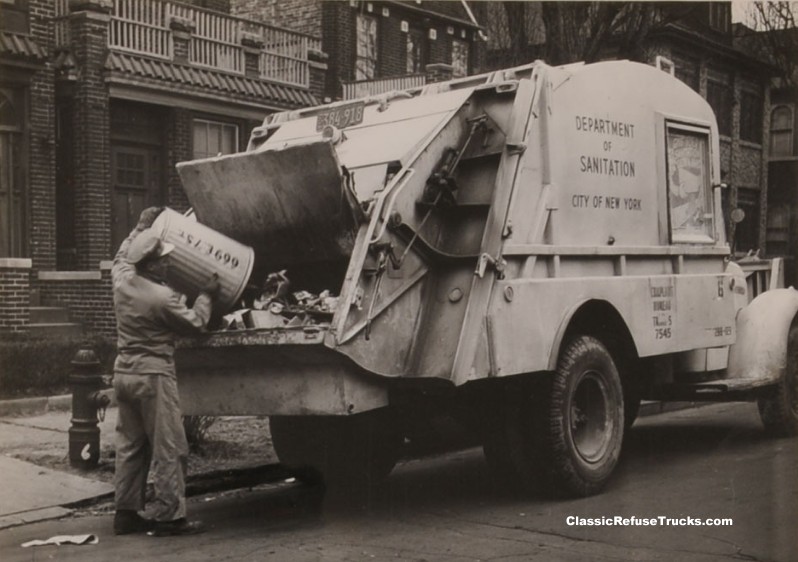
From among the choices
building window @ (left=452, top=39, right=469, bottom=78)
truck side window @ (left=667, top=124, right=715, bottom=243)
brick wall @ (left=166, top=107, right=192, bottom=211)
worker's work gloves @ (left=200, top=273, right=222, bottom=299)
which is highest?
building window @ (left=452, top=39, right=469, bottom=78)

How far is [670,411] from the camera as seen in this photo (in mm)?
12336

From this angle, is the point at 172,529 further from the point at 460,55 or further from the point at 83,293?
the point at 460,55

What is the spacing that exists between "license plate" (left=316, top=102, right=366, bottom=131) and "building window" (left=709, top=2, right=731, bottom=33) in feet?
75.5

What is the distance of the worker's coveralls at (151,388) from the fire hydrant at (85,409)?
5.62ft

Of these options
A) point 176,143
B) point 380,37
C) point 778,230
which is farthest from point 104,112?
point 778,230

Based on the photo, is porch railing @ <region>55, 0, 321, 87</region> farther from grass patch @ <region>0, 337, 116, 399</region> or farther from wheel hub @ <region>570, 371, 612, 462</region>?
wheel hub @ <region>570, 371, 612, 462</region>

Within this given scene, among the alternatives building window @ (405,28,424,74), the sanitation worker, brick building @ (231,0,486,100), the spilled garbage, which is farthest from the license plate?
building window @ (405,28,424,74)

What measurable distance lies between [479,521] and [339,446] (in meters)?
1.44

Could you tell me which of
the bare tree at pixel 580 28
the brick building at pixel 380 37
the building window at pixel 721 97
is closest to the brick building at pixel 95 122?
the brick building at pixel 380 37

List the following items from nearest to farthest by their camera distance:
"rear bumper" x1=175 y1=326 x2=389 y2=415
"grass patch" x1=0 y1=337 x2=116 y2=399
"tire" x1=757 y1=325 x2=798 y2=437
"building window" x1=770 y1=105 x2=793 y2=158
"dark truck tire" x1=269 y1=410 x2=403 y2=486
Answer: "rear bumper" x1=175 y1=326 x2=389 y2=415, "dark truck tire" x1=269 y1=410 x2=403 y2=486, "tire" x1=757 y1=325 x2=798 y2=437, "grass patch" x1=0 y1=337 x2=116 y2=399, "building window" x1=770 y1=105 x2=793 y2=158

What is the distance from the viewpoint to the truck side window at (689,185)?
863 cm

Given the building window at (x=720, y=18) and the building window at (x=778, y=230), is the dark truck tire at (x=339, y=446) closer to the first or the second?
the building window at (x=778, y=230)

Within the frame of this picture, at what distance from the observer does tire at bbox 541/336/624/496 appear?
7035 millimetres

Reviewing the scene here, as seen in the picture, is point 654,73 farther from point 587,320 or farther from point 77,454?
point 77,454
